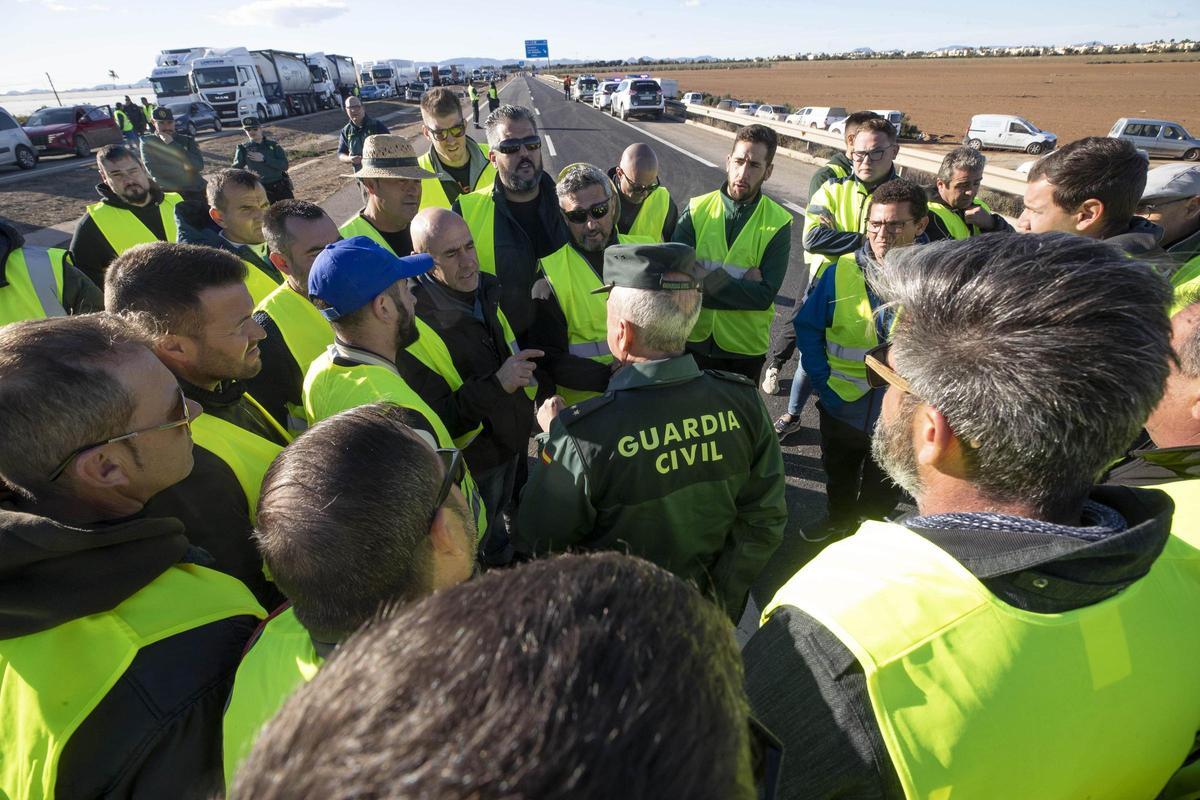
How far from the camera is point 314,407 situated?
7.58 ft

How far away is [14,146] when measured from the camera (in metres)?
18.1

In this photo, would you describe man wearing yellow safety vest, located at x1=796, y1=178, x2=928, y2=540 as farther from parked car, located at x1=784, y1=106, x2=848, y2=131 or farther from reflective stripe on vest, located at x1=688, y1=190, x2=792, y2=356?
parked car, located at x1=784, y1=106, x2=848, y2=131

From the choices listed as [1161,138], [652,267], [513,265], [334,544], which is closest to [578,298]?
[513,265]

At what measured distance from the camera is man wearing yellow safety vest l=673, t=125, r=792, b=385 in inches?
155

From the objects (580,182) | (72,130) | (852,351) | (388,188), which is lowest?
(72,130)

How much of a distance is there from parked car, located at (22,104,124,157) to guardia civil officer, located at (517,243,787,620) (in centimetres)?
2758

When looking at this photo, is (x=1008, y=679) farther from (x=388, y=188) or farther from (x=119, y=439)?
(x=388, y=188)

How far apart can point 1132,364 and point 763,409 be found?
115 cm

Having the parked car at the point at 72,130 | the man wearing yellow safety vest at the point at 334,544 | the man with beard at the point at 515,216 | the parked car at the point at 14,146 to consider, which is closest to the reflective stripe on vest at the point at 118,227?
the man with beard at the point at 515,216

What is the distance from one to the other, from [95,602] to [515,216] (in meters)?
3.95

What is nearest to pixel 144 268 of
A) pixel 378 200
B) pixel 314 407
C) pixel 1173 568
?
pixel 314 407

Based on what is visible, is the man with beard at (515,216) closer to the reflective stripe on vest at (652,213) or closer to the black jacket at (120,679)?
the reflective stripe on vest at (652,213)

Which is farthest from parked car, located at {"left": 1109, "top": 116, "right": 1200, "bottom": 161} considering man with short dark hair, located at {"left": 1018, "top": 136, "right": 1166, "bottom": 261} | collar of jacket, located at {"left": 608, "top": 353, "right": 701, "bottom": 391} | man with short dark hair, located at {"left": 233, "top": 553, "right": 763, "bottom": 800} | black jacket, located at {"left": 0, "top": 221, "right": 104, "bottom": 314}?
black jacket, located at {"left": 0, "top": 221, "right": 104, "bottom": 314}

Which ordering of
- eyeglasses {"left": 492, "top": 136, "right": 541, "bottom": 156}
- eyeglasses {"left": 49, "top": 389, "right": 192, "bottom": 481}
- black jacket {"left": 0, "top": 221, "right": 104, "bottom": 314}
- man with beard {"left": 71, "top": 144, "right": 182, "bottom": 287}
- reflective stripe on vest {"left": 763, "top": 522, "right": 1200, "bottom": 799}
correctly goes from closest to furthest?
reflective stripe on vest {"left": 763, "top": 522, "right": 1200, "bottom": 799}, eyeglasses {"left": 49, "top": 389, "right": 192, "bottom": 481}, black jacket {"left": 0, "top": 221, "right": 104, "bottom": 314}, eyeglasses {"left": 492, "top": 136, "right": 541, "bottom": 156}, man with beard {"left": 71, "top": 144, "right": 182, "bottom": 287}
